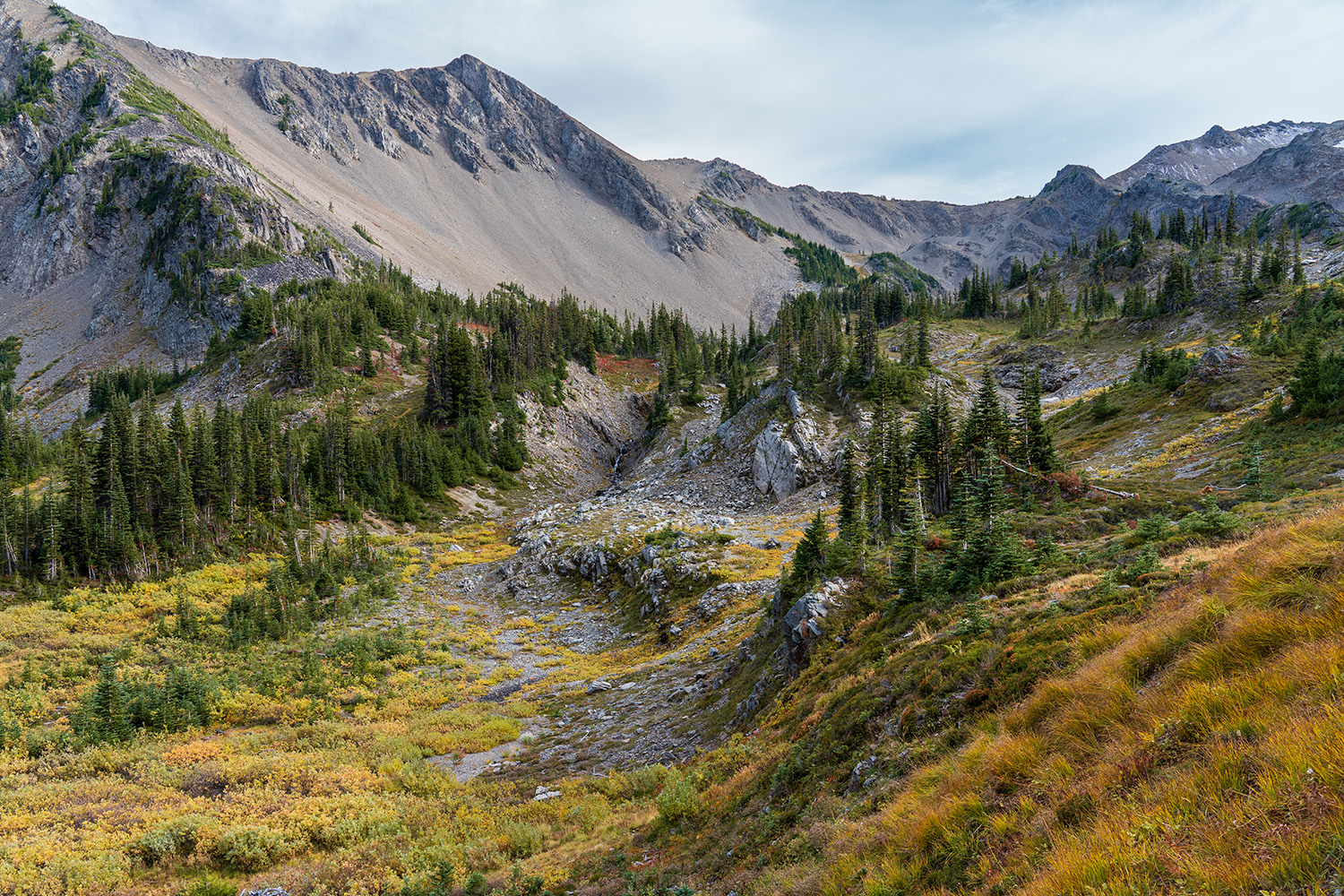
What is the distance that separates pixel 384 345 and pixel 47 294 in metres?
106

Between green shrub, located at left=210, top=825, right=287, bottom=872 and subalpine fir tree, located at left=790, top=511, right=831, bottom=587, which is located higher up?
subalpine fir tree, located at left=790, top=511, right=831, bottom=587

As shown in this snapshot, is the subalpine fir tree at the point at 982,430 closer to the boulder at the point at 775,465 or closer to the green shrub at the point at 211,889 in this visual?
the boulder at the point at 775,465

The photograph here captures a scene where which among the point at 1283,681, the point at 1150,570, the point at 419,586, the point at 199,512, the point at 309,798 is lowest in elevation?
the point at 419,586

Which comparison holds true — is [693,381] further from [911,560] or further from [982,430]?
[911,560]

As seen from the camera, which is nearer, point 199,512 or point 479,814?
point 479,814

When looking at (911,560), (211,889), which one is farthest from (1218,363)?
(211,889)

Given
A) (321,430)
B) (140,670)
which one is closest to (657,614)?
(140,670)

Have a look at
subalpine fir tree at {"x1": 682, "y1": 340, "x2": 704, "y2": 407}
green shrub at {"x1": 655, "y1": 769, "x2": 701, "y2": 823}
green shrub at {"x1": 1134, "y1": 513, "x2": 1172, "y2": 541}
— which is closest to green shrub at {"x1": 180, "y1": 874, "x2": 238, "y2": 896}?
green shrub at {"x1": 655, "y1": 769, "x2": 701, "y2": 823}

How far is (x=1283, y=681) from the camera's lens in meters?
5.14

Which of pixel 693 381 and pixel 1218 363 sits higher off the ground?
pixel 693 381

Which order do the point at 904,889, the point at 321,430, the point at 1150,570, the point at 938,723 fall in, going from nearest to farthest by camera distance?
the point at 904,889 → the point at 938,723 → the point at 1150,570 → the point at 321,430

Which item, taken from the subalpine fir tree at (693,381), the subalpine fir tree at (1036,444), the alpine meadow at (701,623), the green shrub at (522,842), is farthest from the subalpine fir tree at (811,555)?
the subalpine fir tree at (693,381)

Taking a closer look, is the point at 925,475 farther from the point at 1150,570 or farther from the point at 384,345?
the point at 384,345

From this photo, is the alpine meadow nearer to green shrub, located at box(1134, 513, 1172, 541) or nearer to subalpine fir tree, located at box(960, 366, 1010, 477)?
subalpine fir tree, located at box(960, 366, 1010, 477)
